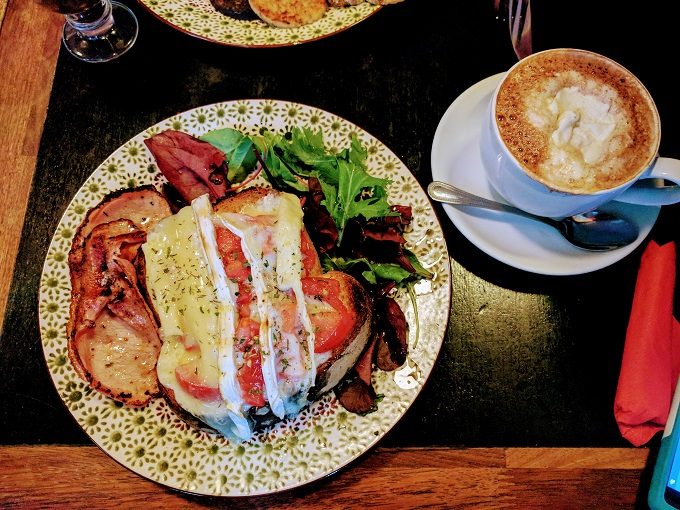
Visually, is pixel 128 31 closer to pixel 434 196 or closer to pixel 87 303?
pixel 87 303

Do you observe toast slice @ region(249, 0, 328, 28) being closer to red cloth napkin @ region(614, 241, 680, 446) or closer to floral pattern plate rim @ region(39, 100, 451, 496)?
floral pattern plate rim @ region(39, 100, 451, 496)

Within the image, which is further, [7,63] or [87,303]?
[7,63]

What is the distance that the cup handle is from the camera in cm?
159

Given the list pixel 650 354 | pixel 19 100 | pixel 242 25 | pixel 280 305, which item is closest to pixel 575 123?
pixel 650 354

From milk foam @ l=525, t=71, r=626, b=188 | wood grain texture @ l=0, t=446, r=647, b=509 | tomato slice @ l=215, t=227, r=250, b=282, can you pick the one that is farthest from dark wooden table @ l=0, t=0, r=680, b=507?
tomato slice @ l=215, t=227, r=250, b=282

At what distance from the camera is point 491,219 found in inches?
74.3

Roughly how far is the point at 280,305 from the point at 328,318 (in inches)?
5.9

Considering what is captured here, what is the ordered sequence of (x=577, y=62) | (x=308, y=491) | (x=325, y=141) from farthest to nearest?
(x=325, y=141), (x=308, y=491), (x=577, y=62)

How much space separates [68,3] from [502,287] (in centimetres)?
185

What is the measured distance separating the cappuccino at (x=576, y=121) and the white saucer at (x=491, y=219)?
0.29 m

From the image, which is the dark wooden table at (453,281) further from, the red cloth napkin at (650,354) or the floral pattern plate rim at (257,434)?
the floral pattern plate rim at (257,434)

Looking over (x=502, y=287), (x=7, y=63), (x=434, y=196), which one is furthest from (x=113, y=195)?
(x=502, y=287)

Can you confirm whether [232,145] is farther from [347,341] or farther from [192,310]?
[347,341]

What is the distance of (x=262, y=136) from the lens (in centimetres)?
201
